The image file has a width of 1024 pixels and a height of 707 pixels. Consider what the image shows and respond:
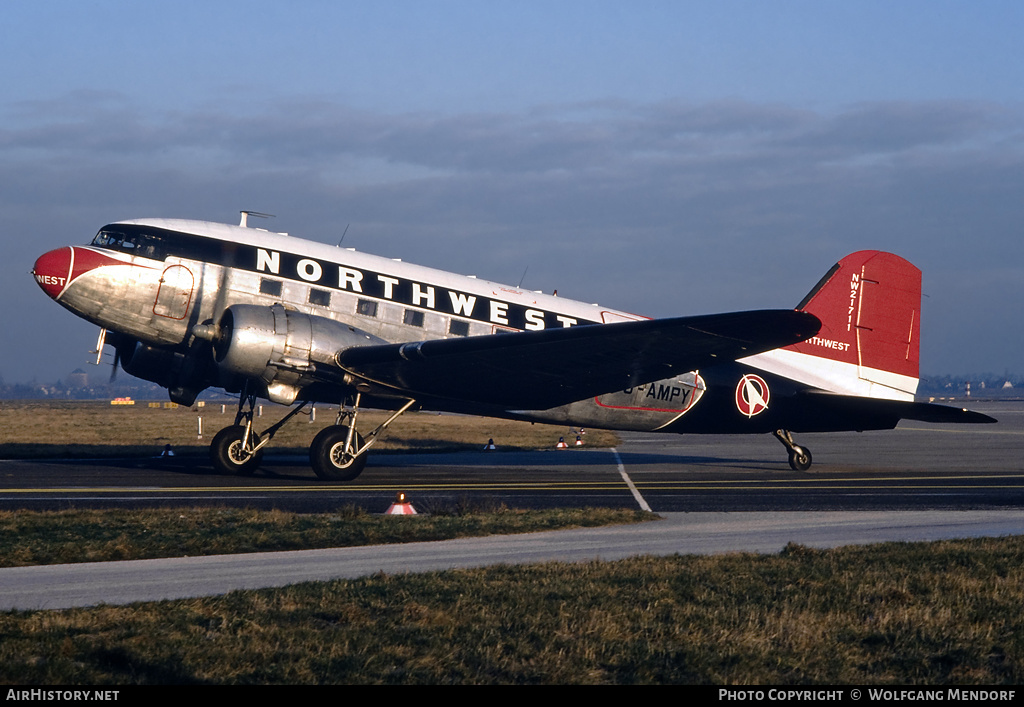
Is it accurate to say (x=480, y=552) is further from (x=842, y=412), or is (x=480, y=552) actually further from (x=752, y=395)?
(x=842, y=412)

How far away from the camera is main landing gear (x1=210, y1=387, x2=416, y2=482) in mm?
19469

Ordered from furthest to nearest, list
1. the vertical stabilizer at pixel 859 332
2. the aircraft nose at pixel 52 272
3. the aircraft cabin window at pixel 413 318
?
1. the vertical stabilizer at pixel 859 332
2. the aircraft cabin window at pixel 413 318
3. the aircraft nose at pixel 52 272

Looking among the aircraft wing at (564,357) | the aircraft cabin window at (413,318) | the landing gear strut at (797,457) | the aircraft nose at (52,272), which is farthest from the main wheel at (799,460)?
the aircraft nose at (52,272)

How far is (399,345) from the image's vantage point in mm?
18625

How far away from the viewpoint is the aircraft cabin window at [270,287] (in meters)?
19.7

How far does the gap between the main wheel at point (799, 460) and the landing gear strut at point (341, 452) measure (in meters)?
10.6

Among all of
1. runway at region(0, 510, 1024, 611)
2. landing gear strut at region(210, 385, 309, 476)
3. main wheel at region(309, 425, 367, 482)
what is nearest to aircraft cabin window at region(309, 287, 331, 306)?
landing gear strut at region(210, 385, 309, 476)

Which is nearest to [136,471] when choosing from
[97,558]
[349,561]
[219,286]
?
[219,286]

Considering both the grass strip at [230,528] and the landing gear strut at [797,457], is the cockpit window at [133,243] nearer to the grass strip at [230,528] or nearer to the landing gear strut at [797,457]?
the grass strip at [230,528]

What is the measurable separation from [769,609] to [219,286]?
1452 cm

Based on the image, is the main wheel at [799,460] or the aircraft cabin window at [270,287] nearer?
the aircraft cabin window at [270,287]

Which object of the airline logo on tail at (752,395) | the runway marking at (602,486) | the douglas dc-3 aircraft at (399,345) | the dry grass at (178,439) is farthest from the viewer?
the dry grass at (178,439)

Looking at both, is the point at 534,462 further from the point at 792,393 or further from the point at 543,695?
the point at 543,695

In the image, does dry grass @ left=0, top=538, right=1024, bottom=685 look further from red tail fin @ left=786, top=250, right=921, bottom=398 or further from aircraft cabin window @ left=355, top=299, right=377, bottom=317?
red tail fin @ left=786, top=250, right=921, bottom=398
